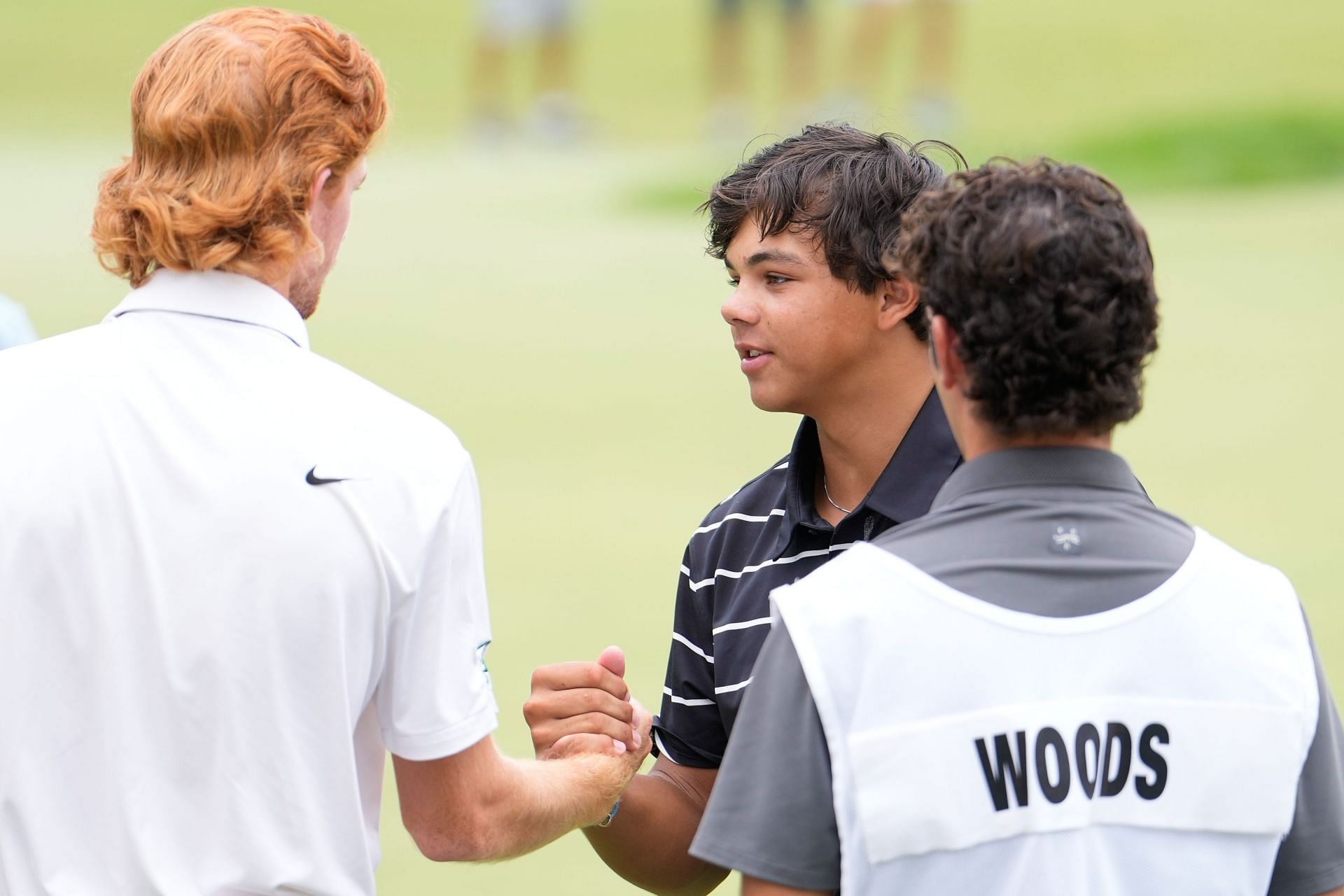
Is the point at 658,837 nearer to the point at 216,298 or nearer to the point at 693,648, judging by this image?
the point at 693,648

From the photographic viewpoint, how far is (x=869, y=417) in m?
2.07

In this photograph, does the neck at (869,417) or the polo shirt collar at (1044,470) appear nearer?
the polo shirt collar at (1044,470)

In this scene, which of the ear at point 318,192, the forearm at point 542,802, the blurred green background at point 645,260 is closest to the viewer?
the ear at point 318,192

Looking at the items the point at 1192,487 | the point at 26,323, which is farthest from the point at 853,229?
the point at 1192,487

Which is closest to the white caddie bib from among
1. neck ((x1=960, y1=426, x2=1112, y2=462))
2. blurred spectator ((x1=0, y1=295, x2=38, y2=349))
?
neck ((x1=960, y1=426, x2=1112, y2=462))

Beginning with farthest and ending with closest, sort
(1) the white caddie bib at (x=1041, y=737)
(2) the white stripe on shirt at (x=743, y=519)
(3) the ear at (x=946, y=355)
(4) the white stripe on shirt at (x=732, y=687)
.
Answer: (2) the white stripe on shirt at (x=743, y=519) → (4) the white stripe on shirt at (x=732, y=687) → (3) the ear at (x=946, y=355) → (1) the white caddie bib at (x=1041, y=737)

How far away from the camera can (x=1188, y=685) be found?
52.4 inches

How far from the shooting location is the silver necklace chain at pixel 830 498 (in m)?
2.05

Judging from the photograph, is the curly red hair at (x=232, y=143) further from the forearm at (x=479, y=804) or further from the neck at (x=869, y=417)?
the neck at (x=869, y=417)

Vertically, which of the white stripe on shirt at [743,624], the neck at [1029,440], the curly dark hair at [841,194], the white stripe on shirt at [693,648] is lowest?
the white stripe on shirt at [693,648]

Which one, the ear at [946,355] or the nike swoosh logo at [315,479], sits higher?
the ear at [946,355]

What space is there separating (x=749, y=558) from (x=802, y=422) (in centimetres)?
18

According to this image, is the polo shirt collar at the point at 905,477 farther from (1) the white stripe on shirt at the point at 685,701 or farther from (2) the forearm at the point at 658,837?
(2) the forearm at the point at 658,837

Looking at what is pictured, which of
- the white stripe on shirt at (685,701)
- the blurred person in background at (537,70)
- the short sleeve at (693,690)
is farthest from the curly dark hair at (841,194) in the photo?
the blurred person in background at (537,70)
